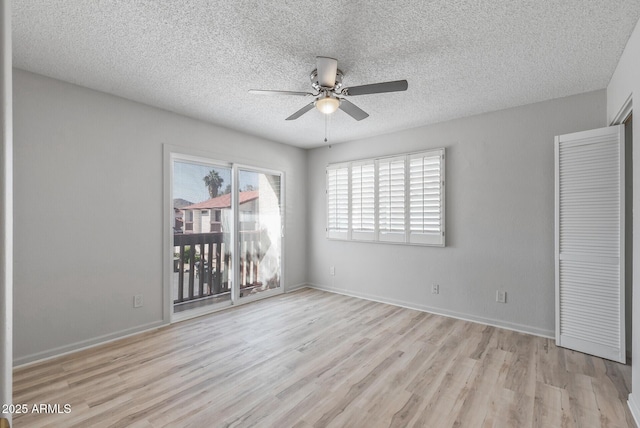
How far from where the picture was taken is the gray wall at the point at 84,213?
2.64 m

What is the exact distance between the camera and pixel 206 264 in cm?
415

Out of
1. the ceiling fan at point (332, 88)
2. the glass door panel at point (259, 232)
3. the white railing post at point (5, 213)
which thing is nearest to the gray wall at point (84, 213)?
the glass door panel at point (259, 232)

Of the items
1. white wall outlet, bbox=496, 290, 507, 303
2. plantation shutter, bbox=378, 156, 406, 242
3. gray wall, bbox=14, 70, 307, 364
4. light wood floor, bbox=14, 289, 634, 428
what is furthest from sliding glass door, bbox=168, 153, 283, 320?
white wall outlet, bbox=496, 290, 507, 303

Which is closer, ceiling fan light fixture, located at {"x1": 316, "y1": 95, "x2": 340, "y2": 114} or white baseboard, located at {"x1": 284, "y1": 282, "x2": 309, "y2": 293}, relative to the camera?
ceiling fan light fixture, located at {"x1": 316, "y1": 95, "x2": 340, "y2": 114}

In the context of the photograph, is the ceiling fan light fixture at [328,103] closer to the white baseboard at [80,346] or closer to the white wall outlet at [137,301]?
the white wall outlet at [137,301]

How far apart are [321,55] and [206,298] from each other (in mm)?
3402

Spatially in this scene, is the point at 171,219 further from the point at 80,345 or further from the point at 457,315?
the point at 457,315

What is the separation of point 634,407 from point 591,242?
1.35m

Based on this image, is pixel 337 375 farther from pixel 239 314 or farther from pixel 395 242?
pixel 395 242

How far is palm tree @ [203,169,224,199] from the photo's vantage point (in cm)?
406

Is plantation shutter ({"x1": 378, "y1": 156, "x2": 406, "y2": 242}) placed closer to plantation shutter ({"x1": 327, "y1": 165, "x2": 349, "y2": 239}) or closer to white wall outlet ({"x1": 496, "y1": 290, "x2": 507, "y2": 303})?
plantation shutter ({"x1": 327, "y1": 165, "x2": 349, "y2": 239})

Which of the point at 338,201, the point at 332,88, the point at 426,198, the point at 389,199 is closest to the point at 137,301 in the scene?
the point at 332,88

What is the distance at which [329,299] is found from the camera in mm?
4656

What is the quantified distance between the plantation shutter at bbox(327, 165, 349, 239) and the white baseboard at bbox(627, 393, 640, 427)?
136 inches
